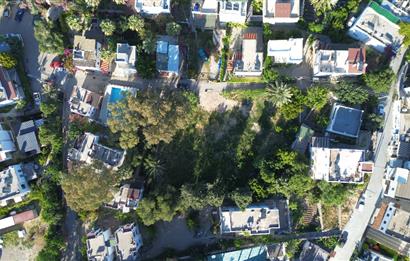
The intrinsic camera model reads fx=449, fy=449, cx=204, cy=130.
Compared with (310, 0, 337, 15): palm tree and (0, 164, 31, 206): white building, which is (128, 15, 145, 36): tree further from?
(0, 164, 31, 206): white building

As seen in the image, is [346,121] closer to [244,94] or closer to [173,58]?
[244,94]

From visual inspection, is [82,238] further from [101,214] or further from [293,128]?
[293,128]

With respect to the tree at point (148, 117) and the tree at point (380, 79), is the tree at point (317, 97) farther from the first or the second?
the tree at point (148, 117)

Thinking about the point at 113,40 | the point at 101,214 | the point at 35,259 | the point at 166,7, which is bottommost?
the point at 35,259

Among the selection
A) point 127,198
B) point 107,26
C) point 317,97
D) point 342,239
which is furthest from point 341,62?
point 127,198

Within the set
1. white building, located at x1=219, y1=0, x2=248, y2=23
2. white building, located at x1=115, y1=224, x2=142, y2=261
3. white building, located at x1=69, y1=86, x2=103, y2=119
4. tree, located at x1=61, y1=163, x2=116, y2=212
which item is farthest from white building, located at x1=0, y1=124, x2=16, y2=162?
white building, located at x1=219, y1=0, x2=248, y2=23

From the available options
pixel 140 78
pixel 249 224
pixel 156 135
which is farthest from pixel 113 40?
pixel 249 224
